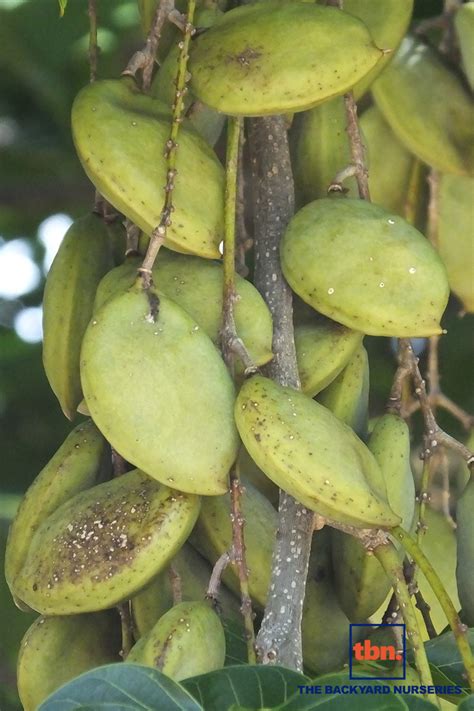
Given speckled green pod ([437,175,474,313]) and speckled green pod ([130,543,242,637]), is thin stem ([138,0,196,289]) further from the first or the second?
speckled green pod ([437,175,474,313])

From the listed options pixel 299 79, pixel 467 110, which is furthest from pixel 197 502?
pixel 467 110

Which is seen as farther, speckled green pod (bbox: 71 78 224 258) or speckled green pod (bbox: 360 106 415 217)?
speckled green pod (bbox: 360 106 415 217)

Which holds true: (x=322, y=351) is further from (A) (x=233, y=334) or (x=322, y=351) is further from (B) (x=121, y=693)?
(B) (x=121, y=693)

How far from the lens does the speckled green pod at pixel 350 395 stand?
906 millimetres

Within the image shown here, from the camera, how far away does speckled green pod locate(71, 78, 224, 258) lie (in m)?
0.82

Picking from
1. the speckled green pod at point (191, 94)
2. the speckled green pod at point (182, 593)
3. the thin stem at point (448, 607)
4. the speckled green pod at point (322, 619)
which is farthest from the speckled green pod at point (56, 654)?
the speckled green pod at point (191, 94)

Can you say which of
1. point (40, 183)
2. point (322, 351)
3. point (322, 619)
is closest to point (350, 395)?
point (322, 351)

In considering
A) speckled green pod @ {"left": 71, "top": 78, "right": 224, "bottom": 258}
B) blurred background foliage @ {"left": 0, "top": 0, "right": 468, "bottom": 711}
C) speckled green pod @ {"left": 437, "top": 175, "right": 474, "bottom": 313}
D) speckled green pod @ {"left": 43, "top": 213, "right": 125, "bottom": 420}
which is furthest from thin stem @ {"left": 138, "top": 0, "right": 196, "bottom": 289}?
blurred background foliage @ {"left": 0, "top": 0, "right": 468, "bottom": 711}

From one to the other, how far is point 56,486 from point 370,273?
268 millimetres

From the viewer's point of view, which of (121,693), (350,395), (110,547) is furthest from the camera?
(350,395)

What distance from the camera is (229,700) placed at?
0.69m

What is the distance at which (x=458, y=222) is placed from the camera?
3.77 ft

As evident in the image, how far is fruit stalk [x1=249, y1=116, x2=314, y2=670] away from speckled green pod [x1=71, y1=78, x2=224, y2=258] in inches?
3.0

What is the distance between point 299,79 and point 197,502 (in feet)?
0.95
